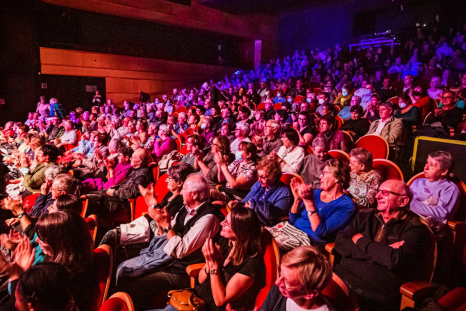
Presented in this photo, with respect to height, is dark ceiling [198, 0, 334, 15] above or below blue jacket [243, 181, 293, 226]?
above

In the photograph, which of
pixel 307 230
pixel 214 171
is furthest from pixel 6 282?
Answer: pixel 214 171

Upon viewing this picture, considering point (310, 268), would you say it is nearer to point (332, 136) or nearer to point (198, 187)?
point (198, 187)

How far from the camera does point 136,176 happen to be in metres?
3.01

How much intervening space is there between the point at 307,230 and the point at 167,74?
35.7 ft

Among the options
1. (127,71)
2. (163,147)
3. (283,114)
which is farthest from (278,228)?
(127,71)

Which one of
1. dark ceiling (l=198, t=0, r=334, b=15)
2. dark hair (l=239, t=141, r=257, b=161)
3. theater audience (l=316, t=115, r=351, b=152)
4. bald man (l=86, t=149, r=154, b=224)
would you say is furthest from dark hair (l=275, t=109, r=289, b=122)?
dark ceiling (l=198, t=0, r=334, b=15)

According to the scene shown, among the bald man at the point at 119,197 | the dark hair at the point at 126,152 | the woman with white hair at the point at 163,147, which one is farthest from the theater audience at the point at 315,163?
the woman with white hair at the point at 163,147

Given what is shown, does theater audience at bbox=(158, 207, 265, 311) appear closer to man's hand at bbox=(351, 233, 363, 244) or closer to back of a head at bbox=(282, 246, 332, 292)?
back of a head at bbox=(282, 246, 332, 292)

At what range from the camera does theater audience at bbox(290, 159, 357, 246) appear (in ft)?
6.12

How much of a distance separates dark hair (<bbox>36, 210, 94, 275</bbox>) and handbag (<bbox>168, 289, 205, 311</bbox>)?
42cm

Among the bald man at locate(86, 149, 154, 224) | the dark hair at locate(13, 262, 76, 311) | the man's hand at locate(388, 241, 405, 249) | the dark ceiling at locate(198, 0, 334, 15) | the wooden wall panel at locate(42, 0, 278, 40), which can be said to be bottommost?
the bald man at locate(86, 149, 154, 224)

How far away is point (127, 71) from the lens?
10.9 m

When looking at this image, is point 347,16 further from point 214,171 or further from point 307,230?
point 307,230

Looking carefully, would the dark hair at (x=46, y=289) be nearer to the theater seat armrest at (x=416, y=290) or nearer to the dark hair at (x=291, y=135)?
the theater seat armrest at (x=416, y=290)
